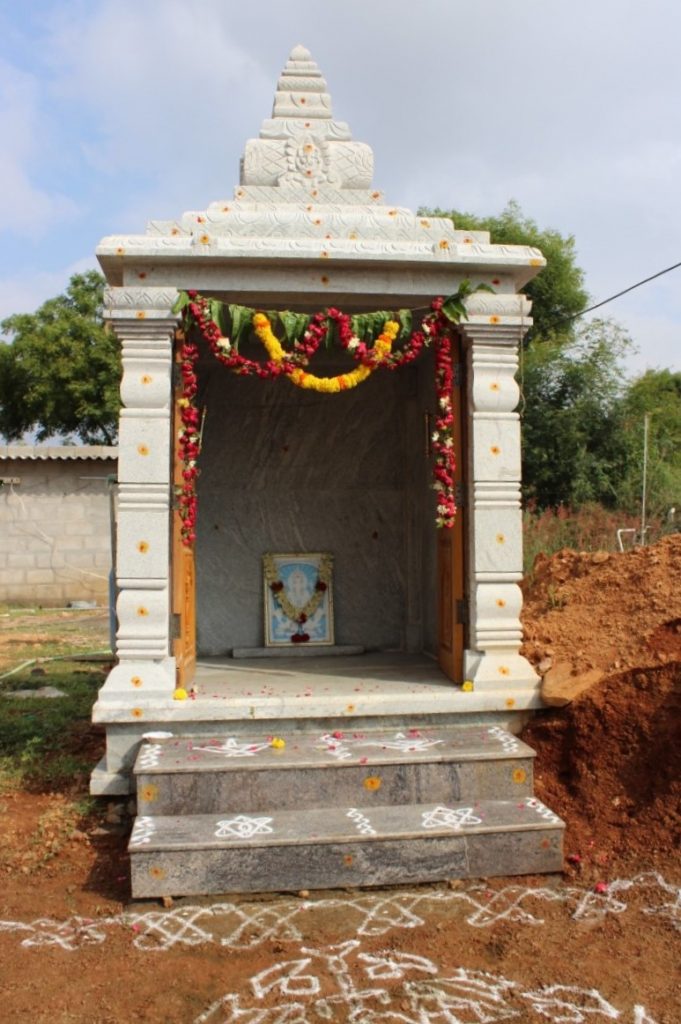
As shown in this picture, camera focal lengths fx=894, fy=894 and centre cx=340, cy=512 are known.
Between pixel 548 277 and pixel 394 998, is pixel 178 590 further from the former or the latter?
pixel 548 277

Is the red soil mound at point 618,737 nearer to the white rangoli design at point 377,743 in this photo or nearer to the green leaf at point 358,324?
the white rangoli design at point 377,743

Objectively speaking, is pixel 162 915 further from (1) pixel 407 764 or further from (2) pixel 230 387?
(2) pixel 230 387

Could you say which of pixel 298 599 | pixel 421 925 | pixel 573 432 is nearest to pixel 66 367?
pixel 573 432

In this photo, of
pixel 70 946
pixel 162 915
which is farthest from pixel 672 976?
pixel 70 946

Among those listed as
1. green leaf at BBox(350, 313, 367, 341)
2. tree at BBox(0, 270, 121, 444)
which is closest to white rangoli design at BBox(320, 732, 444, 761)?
green leaf at BBox(350, 313, 367, 341)

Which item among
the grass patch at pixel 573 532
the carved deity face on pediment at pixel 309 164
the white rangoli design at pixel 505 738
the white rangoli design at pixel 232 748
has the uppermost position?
the carved deity face on pediment at pixel 309 164

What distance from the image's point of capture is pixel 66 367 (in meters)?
23.9

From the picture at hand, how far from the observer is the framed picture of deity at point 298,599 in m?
7.23

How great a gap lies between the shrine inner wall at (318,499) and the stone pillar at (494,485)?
5.77ft

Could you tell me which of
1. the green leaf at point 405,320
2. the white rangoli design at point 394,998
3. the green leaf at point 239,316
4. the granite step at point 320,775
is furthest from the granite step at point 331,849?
the green leaf at point 405,320

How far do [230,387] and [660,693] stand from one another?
13.4 ft

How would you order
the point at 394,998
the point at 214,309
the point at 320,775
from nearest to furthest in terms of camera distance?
the point at 394,998 → the point at 320,775 → the point at 214,309

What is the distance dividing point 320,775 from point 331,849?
0.48 metres

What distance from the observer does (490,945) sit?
141 inches
